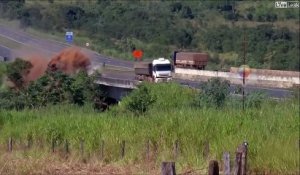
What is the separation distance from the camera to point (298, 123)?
16.1m

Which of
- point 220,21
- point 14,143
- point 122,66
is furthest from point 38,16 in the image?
point 14,143

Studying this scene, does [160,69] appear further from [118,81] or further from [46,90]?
[46,90]

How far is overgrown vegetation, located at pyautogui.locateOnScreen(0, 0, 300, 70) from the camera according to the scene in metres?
49.0

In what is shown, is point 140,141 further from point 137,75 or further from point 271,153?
point 137,75

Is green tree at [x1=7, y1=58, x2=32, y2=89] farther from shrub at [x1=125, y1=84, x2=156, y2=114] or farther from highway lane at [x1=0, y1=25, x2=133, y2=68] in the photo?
shrub at [x1=125, y1=84, x2=156, y2=114]

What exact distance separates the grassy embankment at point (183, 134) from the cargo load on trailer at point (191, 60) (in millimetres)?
24474

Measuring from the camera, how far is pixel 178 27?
213 feet

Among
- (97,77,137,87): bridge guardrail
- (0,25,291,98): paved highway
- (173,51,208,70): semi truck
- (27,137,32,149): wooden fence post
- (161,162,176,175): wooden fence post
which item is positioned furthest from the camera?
(173,51,208,70): semi truck

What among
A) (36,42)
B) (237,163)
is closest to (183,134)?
(237,163)

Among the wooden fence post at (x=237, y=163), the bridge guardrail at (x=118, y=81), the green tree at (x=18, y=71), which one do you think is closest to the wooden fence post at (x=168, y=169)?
the wooden fence post at (x=237, y=163)

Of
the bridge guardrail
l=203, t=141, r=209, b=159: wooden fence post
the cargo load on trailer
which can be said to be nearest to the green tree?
the bridge guardrail

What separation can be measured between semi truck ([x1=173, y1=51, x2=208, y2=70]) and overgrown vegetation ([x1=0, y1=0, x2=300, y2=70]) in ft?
8.36

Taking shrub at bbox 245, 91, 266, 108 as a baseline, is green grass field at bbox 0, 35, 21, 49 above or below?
above

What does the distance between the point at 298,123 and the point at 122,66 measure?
30.4 m
